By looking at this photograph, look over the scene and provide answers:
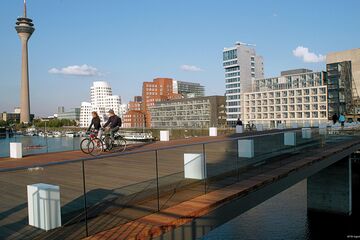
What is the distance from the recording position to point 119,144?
14586mm

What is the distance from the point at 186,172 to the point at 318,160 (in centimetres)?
770

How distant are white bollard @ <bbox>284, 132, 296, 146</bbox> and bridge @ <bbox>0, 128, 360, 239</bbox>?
4.26 feet

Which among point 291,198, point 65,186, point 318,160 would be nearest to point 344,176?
point 291,198

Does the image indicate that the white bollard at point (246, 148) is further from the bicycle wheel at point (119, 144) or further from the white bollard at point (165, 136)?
the white bollard at point (165, 136)

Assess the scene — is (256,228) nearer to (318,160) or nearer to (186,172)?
(318,160)

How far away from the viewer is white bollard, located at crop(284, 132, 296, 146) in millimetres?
12342

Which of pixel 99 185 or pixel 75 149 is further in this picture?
pixel 75 149

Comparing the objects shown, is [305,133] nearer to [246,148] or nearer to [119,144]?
[246,148]

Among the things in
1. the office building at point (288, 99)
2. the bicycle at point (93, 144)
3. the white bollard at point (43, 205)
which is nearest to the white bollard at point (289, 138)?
the bicycle at point (93, 144)

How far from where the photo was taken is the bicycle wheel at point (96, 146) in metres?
13.7

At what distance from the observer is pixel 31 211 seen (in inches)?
183

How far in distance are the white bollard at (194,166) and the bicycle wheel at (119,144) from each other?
24.2ft

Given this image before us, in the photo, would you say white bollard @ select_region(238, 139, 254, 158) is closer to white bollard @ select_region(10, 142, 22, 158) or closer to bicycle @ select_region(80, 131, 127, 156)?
bicycle @ select_region(80, 131, 127, 156)

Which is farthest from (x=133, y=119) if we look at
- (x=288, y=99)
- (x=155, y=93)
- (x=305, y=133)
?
(x=305, y=133)
